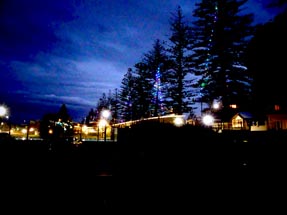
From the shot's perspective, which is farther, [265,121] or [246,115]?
[246,115]

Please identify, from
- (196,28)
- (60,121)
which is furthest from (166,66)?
(60,121)

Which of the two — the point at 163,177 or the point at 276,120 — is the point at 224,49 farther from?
the point at 163,177

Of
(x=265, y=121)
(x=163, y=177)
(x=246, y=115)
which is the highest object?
(x=246, y=115)

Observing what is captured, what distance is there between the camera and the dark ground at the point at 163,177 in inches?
256

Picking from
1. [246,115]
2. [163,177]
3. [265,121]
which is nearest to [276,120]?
[265,121]

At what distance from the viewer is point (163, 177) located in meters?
7.20

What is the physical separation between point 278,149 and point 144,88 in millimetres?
35447

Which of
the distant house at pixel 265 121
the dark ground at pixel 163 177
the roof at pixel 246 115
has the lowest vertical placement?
the dark ground at pixel 163 177

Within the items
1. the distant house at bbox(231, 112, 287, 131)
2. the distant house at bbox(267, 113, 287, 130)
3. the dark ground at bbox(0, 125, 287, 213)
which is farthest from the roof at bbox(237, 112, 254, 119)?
the dark ground at bbox(0, 125, 287, 213)

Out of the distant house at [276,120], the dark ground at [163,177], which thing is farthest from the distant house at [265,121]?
the dark ground at [163,177]

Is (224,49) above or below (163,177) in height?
above

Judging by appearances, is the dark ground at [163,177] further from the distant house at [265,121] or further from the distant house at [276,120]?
the distant house at [276,120]

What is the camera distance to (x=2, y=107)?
2159 cm

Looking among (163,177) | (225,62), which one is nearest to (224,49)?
(225,62)
